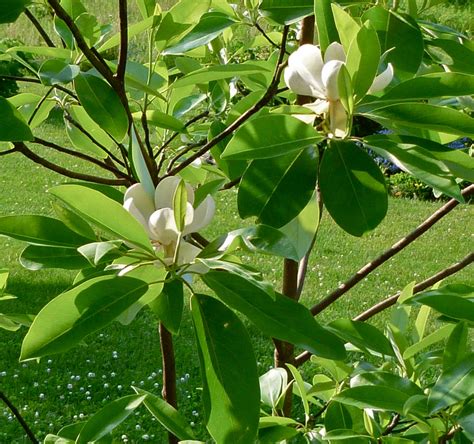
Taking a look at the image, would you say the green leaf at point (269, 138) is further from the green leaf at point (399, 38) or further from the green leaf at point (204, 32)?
the green leaf at point (204, 32)

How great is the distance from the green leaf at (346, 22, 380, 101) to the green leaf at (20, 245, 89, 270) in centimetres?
26

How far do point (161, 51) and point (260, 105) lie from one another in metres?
0.11

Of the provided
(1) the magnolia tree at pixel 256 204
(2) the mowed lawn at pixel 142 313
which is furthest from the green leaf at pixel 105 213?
(2) the mowed lawn at pixel 142 313

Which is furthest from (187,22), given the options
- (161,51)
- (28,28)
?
(28,28)

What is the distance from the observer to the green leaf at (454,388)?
28.5 inches

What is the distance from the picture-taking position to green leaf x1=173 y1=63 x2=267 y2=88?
2.43 ft

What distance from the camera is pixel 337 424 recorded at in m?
0.92

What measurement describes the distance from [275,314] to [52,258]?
0.68 ft

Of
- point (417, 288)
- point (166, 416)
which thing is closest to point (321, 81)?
A: point (166, 416)

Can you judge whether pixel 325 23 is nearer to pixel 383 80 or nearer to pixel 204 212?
pixel 383 80

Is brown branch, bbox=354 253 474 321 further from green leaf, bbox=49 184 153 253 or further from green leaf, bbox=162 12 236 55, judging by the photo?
green leaf, bbox=49 184 153 253

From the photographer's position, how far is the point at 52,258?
677 mm

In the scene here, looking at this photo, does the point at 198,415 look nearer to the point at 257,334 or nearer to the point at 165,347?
the point at 257,334

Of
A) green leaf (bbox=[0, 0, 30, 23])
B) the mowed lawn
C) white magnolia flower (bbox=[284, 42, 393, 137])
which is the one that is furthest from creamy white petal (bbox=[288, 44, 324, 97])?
the mowed lawn
